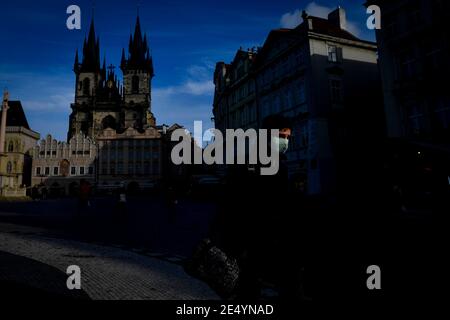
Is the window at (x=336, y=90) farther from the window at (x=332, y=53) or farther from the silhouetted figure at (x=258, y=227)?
the silhouetted figure at (x=258, y=227)

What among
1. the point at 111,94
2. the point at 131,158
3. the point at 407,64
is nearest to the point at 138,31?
the point at 111,94

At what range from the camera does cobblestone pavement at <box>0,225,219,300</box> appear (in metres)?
4.19

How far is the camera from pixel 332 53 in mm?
25516

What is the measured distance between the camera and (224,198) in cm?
254

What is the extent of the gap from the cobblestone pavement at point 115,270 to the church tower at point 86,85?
7758cm

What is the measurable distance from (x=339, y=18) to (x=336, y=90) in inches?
345

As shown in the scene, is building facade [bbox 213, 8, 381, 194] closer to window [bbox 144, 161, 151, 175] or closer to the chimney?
the chimney

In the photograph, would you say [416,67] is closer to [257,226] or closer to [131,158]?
[257,226]

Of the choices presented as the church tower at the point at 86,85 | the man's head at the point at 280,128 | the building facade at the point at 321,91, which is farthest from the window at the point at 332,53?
the church tower at the point at 86,85

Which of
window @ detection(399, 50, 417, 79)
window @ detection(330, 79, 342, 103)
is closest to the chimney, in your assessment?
window @ detection(330, 79, 342, 103)

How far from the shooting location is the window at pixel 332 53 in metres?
25.3

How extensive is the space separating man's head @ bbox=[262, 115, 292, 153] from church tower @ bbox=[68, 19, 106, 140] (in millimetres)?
83241

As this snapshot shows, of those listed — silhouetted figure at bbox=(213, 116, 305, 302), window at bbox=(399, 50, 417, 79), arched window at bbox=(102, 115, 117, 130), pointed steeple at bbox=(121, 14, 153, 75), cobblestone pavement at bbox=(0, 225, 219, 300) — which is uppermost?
pointed steeple at bbox=(121, 14, 153, 75)
